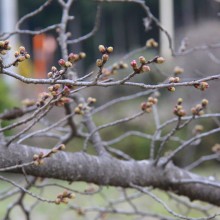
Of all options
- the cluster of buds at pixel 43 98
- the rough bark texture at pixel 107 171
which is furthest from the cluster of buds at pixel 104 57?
the rough bark texture at pixel 107 171

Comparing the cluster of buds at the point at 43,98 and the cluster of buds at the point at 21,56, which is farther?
the cluster of buds at the point at 43,98

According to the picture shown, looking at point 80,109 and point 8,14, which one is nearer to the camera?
point 80,109

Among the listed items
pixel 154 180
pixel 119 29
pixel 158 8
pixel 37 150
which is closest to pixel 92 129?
pixel 154 180

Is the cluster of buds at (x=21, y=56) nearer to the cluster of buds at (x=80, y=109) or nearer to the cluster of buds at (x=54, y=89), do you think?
the cluster of buds at (x=54, y=89)

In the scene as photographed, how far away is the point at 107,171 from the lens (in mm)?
2266

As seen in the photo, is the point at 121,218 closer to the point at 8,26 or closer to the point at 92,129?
the point at 92,129

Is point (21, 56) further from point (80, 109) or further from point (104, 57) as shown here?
point (80, 109)

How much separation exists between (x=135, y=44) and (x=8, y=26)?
3.75 m

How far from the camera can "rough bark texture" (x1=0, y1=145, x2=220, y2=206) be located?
6.68 feet

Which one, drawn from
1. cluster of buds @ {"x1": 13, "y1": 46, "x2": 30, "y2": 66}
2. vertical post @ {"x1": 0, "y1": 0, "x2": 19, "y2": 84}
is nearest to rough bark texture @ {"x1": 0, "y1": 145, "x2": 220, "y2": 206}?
cluster of buds @ {"x1": 13, "y1": 46, "x2": 30, "y2": 66}

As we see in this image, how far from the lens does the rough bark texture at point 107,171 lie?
204cm

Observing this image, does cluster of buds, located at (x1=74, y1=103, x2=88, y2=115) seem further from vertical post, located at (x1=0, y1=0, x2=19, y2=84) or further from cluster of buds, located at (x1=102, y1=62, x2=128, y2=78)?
vertical post, located at (x1=0, y1=0, x2=19, y2=84)

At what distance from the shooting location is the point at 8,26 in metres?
19.4

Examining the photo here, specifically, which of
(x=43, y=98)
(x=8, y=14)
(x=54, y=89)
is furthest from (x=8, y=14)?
(x=54, y=89)
